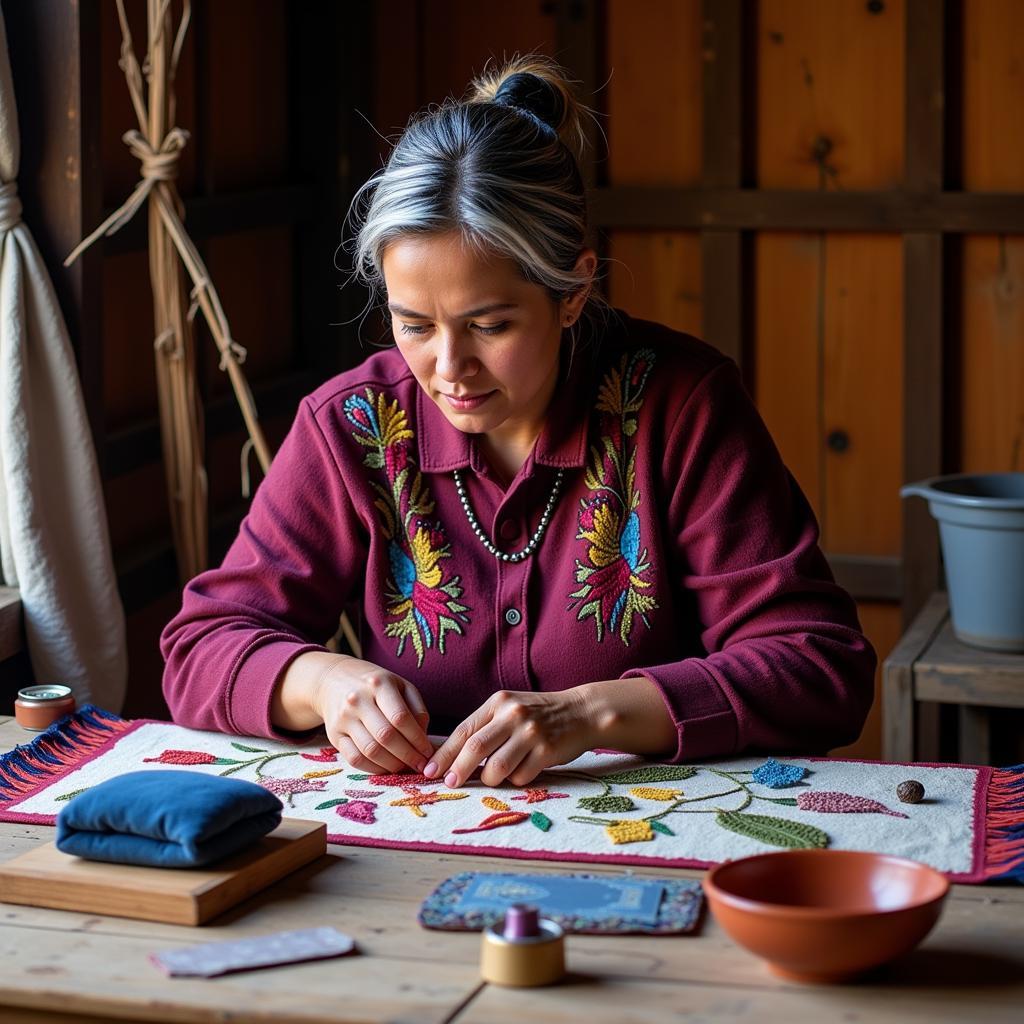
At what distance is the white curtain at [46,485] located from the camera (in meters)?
2.27

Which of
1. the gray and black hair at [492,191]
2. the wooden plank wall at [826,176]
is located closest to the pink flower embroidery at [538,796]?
the gray and black hair at [492,191]

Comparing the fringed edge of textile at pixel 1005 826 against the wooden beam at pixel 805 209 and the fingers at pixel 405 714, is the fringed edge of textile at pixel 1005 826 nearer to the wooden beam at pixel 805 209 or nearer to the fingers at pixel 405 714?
the fingers at pixel 405 714

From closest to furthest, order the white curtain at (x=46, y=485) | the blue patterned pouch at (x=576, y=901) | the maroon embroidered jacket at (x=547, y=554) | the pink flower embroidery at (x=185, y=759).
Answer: the blue patterned pouch at (x=576, y=901), the pink flower embroidery at (x=185, y=759), the maroon embroidered jacket at (x=547, y=554), the white curtain at (x=46, y=485)

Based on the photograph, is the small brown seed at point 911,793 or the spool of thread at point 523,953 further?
the small brown seed at point 911,793

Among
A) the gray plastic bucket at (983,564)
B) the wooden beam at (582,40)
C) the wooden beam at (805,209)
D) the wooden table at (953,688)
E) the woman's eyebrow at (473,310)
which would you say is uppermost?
the wooden beam at (582,40)

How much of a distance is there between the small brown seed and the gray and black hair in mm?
639

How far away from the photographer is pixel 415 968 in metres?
1.15

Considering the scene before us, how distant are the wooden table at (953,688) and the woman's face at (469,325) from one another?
47.9 inches

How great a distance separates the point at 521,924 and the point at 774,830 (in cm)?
35

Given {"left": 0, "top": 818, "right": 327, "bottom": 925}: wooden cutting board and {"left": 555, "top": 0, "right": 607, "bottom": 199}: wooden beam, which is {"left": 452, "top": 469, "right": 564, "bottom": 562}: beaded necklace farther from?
{"left": 555, "top": 0, "right": 607, "bottom": 199}: wooden beam

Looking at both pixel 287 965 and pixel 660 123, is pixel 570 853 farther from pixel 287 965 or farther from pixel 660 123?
pixel 660 123

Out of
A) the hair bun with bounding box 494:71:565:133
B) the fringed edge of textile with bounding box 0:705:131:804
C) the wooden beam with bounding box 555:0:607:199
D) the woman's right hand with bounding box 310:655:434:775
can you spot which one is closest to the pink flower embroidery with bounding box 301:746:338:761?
the woman's right hand with bounding box 310:655:434:775

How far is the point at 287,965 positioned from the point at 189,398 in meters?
1.66

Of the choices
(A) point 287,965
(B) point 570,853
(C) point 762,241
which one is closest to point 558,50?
(C) point 762,241
